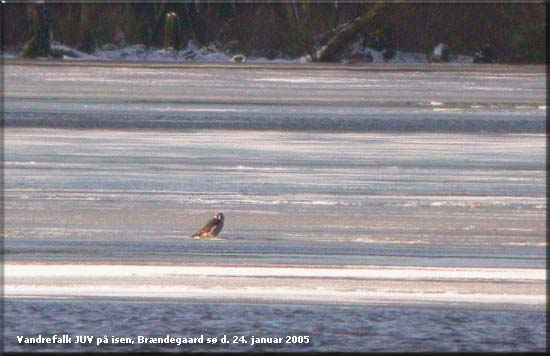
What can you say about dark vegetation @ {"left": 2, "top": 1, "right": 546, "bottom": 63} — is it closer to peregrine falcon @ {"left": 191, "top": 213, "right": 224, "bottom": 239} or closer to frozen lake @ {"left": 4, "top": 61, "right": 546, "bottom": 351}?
frozen lake @ {"left": 4, "top": 61, "right": 546, "bottom": 351}

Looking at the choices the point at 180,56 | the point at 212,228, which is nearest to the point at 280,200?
the point at 212,228

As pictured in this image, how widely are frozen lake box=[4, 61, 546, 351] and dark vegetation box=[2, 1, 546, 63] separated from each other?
19347 mm

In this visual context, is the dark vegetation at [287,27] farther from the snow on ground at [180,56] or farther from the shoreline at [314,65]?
the shoreline at [314,65]

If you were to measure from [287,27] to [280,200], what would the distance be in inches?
1278

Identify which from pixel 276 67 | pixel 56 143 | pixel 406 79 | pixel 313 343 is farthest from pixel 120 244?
pixel 276 67

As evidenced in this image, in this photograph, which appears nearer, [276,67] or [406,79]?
[406,79]

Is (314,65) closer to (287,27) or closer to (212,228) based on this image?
(287,27)

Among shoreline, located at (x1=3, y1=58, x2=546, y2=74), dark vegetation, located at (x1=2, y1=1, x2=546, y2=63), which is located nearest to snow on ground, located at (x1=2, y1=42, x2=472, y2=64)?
dark vegetation, located at (x1=2, y1=1, x2=546, y2=63)

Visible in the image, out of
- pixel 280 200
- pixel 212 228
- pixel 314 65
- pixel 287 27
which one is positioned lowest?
pixel 314 65

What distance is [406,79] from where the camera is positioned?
29.5m

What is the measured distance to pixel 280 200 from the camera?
1034 cm

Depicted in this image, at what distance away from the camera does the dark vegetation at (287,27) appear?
134ft

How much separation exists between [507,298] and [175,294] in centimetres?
154

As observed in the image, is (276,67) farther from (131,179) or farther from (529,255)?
(529,255)
